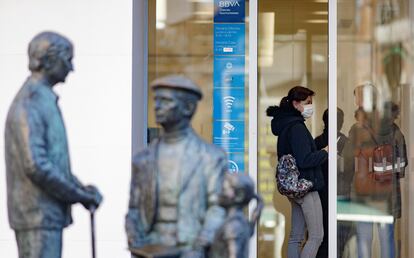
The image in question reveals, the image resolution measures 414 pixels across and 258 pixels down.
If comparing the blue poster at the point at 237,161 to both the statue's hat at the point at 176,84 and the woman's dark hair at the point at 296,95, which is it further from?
the statue's hat at the point at 176,84

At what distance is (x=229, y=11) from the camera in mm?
11992

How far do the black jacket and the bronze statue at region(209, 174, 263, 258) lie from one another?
14.8 ft

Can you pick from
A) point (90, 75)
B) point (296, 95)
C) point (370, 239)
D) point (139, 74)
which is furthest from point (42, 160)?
point (370, 239)

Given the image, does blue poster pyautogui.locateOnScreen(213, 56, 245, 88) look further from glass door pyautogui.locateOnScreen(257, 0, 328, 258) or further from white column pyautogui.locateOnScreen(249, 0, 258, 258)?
glass door pyautogui.locateOnScreen(257, 0, 328, 258)

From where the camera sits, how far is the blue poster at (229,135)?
11.9 m

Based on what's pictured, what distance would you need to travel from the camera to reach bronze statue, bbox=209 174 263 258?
20.9ft

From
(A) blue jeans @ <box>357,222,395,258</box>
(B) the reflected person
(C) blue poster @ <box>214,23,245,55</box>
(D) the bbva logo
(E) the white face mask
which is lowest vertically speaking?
(A) blue jeans @ <box>357,222,395,258</box>

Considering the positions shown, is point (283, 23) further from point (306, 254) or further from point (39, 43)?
point (39, 43)

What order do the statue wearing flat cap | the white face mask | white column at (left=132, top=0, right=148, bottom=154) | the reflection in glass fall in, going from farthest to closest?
the reflection in glass
the white face mask
white column at (left=132, top=0, right=148, bottom=154)
the statue wearing flat cap

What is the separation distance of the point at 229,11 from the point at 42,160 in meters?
5.52

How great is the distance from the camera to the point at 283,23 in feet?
41.7

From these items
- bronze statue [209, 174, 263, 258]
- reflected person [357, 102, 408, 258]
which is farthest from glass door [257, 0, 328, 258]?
bronze statue [209, 174, 263, 258]

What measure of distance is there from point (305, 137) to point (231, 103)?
1211mm

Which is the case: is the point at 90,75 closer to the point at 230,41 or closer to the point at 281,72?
the point at 230,41
